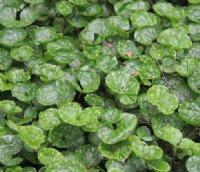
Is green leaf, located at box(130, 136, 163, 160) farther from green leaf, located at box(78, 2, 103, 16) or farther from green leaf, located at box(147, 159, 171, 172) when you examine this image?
green leaf, located at box(78, 2, 103, 16)

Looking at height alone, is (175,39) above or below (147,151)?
above

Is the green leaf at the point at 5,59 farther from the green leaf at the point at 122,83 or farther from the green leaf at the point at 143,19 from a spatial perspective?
the green leaf at the point at 143,19

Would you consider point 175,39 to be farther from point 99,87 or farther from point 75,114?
point 75,114

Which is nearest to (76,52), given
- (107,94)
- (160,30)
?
(107,94)

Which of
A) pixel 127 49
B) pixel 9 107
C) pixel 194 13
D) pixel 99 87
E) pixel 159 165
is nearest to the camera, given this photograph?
pixel 159 165

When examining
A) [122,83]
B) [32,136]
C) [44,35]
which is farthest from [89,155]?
[44,35]

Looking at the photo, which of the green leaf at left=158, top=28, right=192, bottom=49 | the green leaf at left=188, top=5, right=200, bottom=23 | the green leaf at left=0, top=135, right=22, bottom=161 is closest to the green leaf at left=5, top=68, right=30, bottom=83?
the green leaf at left=0, top=135, right=22, bottom=161

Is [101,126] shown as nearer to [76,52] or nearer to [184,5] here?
[76,52]
